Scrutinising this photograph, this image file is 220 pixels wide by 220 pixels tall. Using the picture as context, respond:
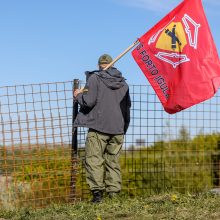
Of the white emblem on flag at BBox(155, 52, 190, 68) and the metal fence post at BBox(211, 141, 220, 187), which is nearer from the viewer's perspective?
the white emblem on flag at BBox(155, 52, 190, 68)

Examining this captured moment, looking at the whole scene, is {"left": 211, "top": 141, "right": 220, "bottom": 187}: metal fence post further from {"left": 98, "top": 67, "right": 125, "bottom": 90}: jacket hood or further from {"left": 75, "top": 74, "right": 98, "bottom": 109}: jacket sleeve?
{"left": 75, "top": 74, "right": 98, "bottom": 109}: jacket sleeve

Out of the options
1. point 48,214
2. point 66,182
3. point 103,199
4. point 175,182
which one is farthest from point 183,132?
point 48,214

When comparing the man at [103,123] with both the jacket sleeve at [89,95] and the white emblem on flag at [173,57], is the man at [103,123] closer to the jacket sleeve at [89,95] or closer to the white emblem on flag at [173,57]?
the jacket sleeve at [89,95]

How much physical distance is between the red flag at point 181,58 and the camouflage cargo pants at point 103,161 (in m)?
0.86

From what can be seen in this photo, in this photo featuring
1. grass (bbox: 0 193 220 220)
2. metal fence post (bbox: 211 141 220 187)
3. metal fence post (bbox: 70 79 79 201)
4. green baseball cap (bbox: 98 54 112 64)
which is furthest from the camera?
metal fence post (bbox: 211 141 220 187)

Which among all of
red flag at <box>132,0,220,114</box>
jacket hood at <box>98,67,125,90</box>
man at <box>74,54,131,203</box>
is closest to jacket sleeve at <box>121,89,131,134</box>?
man at <box>74,54,131,203</box>

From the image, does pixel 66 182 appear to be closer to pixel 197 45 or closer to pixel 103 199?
pixel 103 199

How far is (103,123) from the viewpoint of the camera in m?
7.91

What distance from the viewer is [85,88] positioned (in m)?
7.98

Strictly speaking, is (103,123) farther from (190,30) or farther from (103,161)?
(190,30)

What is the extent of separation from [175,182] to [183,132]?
3.58ft

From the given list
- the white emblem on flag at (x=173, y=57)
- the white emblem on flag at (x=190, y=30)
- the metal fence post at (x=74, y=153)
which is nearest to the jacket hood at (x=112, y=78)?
the white emblem on flag at (x=173, y=57)

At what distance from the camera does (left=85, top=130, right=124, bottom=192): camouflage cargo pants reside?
7953mm

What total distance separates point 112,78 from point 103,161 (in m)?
1.07
